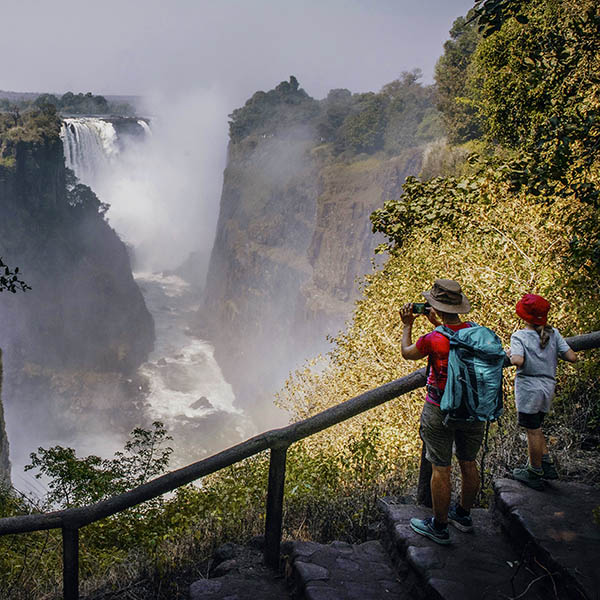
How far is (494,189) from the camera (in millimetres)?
10047

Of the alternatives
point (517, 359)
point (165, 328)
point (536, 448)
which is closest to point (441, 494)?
point (536, 448)

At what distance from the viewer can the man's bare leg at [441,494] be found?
3117mm

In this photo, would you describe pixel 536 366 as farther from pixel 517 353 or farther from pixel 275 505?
pixel 275 505

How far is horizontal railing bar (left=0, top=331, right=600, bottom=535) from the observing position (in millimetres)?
2742

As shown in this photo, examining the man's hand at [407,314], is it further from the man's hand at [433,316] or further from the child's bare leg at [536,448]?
the child's bare leg at [536,448]

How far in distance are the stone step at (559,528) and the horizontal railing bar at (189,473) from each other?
1.06 meters

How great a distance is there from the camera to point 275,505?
3043 mm

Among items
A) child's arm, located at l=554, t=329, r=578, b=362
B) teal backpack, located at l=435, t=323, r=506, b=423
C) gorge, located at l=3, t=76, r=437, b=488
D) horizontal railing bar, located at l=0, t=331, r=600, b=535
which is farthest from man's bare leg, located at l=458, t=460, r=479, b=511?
gorge, located at l=3, t=76, r=437, b=488

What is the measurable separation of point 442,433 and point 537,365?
3.27 feet

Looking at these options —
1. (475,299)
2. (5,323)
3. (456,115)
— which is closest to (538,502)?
(475,299)

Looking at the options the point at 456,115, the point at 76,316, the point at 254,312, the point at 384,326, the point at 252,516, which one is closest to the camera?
the point at 252,516

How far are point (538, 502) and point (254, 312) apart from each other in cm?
5816

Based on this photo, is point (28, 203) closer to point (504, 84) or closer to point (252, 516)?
point (504, 84)

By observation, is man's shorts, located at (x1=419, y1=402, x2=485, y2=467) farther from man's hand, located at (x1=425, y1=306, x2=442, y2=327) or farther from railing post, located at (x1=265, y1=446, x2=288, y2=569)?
railing post, located at (x1=265, y1=446, x2=288, y2=569)
